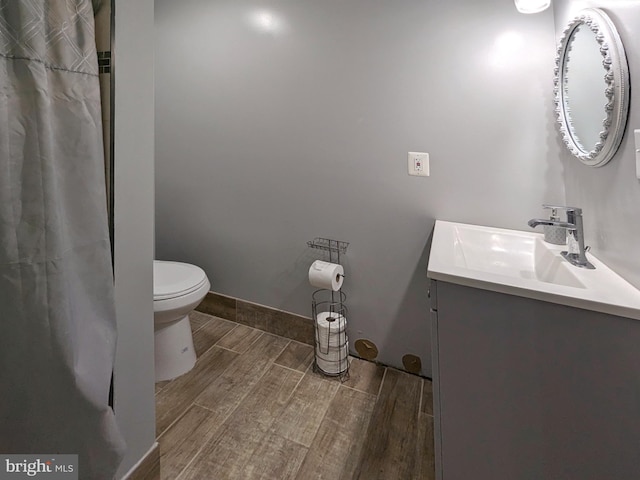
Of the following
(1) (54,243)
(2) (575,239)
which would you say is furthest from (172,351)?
(2) (575,239)

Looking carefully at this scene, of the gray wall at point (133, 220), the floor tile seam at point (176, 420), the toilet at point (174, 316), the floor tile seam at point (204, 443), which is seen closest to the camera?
the gray wall at point (133, 220)

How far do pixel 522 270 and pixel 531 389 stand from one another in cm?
57

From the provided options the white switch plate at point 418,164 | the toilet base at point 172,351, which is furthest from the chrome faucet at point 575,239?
the toilet base at point 172,351

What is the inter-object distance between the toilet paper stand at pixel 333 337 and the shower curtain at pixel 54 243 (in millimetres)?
1088

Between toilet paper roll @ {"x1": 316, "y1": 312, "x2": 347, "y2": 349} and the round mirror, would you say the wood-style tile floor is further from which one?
the round mirror

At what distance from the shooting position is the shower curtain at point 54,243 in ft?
2.33

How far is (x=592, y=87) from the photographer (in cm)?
111

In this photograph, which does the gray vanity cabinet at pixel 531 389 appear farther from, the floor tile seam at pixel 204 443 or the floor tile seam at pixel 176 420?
the floor tile seam at pixel 176 420

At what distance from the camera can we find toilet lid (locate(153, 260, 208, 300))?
1.65 m

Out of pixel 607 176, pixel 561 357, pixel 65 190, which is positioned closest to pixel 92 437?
pixel 65 190

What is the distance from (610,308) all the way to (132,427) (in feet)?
4.79

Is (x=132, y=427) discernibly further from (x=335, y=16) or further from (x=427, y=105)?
(x=335, y=16)

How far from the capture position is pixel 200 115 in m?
2.29

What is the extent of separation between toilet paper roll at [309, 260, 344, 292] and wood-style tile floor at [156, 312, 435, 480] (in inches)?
20.3
